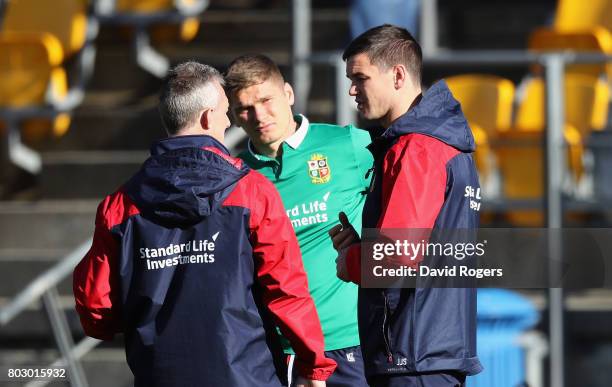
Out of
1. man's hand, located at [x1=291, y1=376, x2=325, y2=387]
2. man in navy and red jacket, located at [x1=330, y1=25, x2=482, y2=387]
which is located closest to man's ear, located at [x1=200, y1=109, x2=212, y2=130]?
man in navy and red jacket, located at [x1=330, y1=25, x2=482, y2=387]

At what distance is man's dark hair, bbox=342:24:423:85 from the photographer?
3.52 m

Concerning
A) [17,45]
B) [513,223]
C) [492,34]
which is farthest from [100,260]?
[492,34]

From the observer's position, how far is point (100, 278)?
10.9ft

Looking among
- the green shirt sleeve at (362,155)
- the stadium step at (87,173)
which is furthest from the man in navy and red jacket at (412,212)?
the stadium step at (87,173)

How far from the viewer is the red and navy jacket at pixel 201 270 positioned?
3.22m

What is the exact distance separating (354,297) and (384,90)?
0.95 m

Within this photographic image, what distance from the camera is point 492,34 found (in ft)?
26.3

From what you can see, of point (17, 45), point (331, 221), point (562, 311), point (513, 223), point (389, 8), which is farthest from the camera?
point (17, 45)

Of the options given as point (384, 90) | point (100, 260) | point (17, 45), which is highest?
point (17, 45)

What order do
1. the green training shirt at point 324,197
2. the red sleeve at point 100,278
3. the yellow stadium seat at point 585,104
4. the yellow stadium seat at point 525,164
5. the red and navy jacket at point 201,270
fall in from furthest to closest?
the yellow stadium seat at point 585,104
the yellow stadium seat at point 525,164
the green training shirt at point 324,197
the red sleeve at point 100,278
the red and navy jacket at point 201,270

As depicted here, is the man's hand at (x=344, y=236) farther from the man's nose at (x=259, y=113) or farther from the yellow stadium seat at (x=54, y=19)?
the yellow stadium seat at (x=54, y=19)

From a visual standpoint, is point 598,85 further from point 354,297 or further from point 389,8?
point 354,297

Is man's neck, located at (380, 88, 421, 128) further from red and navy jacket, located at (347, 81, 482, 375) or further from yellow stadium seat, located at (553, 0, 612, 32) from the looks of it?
yellow stadium seat, located at (553, 0, 612, 32)

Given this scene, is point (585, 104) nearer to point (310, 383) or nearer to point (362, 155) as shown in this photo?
point (362, 155)
